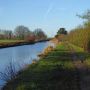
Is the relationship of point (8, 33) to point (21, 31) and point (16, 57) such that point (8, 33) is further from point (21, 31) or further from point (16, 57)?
point (16, 57)

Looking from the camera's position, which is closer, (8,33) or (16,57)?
(16,57)

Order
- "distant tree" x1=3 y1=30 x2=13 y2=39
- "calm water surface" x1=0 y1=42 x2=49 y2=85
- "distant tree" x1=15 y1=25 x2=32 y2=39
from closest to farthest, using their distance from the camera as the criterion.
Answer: "calm water surface" x1=0 y1=42 x2=49 y2=85, "distant tree" x1=3 y1=30 x2=13 y2=39, "distant tree" x1=15 y1=25 x2=32 y2=39

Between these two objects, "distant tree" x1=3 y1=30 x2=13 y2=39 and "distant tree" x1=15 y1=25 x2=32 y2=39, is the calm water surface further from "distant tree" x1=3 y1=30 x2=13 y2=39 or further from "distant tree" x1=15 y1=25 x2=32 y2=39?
"distant tree" x1=15 y1=25 x2=32 y2=39

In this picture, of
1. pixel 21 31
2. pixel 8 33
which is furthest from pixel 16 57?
pixel 21 31

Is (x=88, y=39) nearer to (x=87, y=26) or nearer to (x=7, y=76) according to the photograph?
(x=87, y=26)

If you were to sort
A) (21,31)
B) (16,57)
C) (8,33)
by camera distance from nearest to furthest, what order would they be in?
(16,57), (8,33), (21,31)

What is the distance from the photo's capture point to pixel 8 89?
49.0 ft

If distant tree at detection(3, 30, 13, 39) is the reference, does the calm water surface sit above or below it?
below

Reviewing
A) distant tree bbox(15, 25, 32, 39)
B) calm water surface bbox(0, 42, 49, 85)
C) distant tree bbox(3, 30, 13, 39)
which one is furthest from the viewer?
distant tree bbox(15, 25, 32, 39)

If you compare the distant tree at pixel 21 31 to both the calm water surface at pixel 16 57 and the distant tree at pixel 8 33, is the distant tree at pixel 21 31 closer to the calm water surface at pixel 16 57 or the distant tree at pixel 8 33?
the distant tree at pixel 8 33

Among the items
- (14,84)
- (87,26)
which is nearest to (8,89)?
(14,84)

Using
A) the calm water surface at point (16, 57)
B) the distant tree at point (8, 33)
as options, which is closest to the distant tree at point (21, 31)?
the distant tree at point (8, 33)

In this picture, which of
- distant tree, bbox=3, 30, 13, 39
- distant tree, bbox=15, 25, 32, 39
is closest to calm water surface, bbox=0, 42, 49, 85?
distant tree, bbox=3, 30, 13, 39

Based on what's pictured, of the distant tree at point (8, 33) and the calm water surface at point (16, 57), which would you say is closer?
the calm water surface at point (16, 57)
